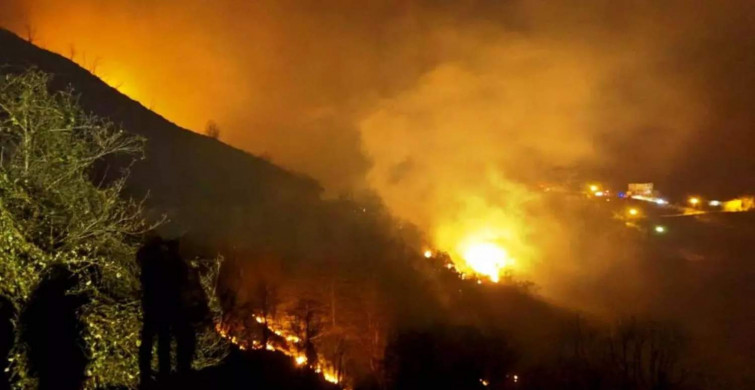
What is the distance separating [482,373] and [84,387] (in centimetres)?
3604

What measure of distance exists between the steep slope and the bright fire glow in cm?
1645

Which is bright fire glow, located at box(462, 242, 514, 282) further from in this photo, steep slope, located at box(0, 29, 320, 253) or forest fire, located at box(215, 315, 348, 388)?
forest fire, located at box(215, 315, 348, 388)

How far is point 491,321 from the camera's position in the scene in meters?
54.2

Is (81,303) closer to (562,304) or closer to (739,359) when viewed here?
(739,359)

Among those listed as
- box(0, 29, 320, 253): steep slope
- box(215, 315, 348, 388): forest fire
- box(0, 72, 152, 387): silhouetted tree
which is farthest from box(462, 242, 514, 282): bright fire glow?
box(0, 72, 152, 387): silhouetted tree

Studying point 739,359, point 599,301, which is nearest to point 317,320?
point 739,359

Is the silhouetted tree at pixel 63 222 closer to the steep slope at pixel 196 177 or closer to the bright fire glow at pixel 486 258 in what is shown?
the steep slope at pixel 196 177

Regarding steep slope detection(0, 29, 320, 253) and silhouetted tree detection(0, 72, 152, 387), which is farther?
steep slope detection(0, 29, 320, 253)

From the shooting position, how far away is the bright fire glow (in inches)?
2478

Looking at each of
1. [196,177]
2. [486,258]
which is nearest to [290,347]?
[196,177]

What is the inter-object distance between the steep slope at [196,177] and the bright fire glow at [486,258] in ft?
54.0

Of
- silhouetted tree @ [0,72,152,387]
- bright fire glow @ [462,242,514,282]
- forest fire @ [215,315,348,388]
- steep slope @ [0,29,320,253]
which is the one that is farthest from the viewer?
bright fire glow @ [462,242,514,282]

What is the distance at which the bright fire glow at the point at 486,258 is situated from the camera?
62.9 meters

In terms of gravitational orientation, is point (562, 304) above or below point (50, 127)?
above
